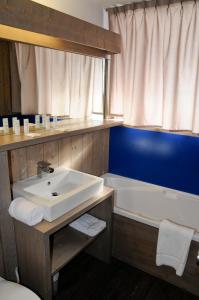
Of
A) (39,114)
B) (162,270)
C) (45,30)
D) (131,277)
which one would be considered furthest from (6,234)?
(45,30)

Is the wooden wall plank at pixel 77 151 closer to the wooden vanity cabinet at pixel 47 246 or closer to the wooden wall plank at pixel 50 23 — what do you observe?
the wooden vanity cabinet at pixel 47 246

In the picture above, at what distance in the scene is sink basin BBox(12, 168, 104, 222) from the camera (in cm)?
154

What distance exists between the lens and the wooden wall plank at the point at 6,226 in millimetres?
1556

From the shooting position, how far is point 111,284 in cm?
201

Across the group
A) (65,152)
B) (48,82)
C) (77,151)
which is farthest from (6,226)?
(48,82)

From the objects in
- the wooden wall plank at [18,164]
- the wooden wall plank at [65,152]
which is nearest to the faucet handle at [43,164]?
the wooden wall plank at [18,164]

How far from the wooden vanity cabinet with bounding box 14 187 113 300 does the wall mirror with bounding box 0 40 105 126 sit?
86 cm

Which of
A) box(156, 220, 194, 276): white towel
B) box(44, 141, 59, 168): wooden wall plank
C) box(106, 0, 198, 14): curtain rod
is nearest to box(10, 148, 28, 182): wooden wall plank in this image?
Result: box(44, 141, 59, 168): wooden wall plank

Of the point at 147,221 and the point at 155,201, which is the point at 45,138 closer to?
the point at 147,221

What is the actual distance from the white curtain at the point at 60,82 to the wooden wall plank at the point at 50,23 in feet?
→ 0.72

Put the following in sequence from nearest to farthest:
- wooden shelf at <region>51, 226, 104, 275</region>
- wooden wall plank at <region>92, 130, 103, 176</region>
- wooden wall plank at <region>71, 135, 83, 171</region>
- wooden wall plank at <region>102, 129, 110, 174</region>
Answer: wooden shelf at <region>51, 226, 104, 275</region> → wooden wall plank at <region>71, 135, 83, 171</region> → wooden wall plank at <region>92, 130, 103, 176</region> → wooden wall plank at <region>102, 129, 110, 174</region>

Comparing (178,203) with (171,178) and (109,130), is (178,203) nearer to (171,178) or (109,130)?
(171,178)

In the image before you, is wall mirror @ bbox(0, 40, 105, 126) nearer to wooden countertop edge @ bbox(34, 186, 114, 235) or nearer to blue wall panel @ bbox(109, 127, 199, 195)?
blue wall panel @ bbox(109, 127, 199, 195)

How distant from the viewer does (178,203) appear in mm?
2453
